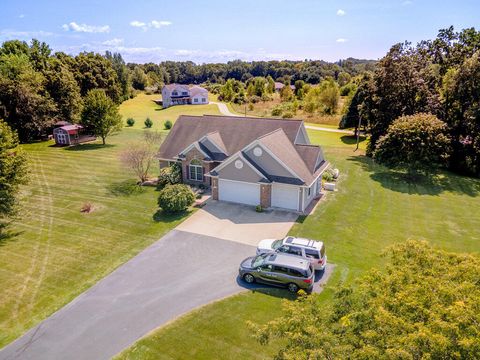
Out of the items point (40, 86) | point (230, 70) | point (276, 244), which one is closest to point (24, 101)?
point (40, 86)

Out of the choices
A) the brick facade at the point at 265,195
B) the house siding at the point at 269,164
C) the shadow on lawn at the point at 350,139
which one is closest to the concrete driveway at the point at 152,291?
the brick facade at the point at 265,195

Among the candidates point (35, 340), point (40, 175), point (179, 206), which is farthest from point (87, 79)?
point (35, 340)

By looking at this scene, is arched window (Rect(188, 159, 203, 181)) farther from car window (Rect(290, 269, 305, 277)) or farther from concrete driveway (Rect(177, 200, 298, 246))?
car window (Rect(290, 269, 305, 277))

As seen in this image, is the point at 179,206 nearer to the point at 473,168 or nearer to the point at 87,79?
the point at 473,168

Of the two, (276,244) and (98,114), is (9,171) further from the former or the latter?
(98,114)

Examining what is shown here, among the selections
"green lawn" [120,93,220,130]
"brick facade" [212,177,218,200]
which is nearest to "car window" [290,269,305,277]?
"brick facade" [212,177,218,200]
